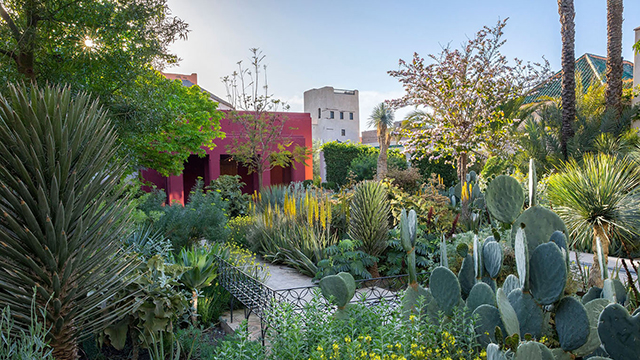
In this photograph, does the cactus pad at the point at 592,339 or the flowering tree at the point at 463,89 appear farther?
the flowering tree at the point at 463,89

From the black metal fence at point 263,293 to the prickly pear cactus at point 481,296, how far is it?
84cm

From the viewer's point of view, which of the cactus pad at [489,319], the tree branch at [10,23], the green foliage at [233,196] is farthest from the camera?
the green foliage at [233,196]

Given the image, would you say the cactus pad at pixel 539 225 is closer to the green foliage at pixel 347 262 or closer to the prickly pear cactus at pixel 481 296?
the prickly pear cactus at pixel 481 296

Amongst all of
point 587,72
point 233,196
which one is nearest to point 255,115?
point 233,196

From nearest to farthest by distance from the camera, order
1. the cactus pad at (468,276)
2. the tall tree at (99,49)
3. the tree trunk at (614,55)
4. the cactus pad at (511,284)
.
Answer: the cactus pad at (511,284) → the cactus pad at (468,276) → the tall tree at (99,49) → the tree trunk at (614,55)

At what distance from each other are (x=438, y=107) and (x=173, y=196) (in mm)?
12859

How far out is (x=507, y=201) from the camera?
12.6 feet

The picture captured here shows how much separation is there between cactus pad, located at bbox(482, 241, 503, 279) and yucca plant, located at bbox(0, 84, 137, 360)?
95.7 inches

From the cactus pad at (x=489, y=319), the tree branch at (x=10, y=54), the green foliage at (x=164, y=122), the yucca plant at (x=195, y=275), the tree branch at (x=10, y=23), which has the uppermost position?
the tree branch at (x=10, y=23)

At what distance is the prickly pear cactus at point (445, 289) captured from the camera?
2.66 metres

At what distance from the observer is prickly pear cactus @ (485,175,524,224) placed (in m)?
3.73

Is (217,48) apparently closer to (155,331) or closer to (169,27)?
(169,27)

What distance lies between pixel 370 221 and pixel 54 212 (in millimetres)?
4427

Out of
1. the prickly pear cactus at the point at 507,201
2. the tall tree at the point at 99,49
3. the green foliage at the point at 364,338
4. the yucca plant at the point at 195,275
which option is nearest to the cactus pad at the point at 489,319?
the green foliage at the point at 364,338
